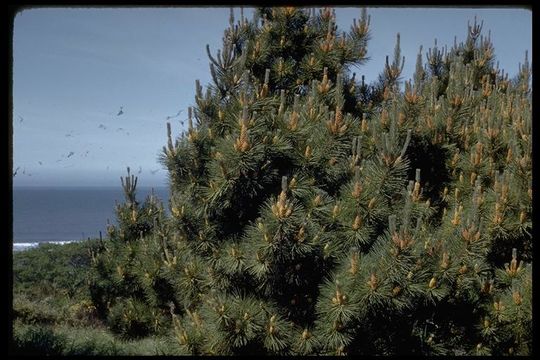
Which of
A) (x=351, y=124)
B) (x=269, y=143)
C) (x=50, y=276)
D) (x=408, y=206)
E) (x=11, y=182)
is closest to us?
(x=11, y=182)

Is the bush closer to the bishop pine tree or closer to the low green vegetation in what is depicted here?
the low green vegetation

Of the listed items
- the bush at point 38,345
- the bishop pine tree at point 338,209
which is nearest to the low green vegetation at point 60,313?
the bush at point 38,345

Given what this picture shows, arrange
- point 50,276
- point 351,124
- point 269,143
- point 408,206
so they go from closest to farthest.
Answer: point 408,206
point 269,143
point 351,124
point 50,276

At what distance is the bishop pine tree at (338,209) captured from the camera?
15.2 ft

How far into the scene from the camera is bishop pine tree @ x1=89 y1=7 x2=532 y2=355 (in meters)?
4.64

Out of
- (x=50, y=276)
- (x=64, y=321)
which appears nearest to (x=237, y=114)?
(x=64, y=321)

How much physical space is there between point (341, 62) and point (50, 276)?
17174 mm

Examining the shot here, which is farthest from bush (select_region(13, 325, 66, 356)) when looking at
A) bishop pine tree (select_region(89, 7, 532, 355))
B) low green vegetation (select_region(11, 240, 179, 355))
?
bishop pine tree (select_region(89, 7, 532, 355))

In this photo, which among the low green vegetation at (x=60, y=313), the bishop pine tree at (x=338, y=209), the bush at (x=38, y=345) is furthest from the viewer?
Answer: the low green vegetation at (x=60, y=313)

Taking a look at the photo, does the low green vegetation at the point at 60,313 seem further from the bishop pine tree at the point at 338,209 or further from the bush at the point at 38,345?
the bishop pine tree at the point at 338,209

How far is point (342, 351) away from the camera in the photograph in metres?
5.04

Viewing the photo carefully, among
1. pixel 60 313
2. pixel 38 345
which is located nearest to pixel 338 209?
pixel 38 345

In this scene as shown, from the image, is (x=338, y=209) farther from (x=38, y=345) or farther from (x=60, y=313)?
(x=60, y=313)

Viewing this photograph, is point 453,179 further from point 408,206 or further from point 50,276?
point 50,276
